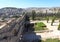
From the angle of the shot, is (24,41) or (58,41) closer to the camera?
(58,41)

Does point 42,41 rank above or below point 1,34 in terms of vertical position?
below

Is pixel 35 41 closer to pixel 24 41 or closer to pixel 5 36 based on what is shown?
pixel 24 41

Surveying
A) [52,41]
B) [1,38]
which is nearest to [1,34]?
[1,38]

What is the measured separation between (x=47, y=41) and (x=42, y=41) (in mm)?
665

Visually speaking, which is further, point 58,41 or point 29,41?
point 29,41

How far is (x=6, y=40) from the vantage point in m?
10.2

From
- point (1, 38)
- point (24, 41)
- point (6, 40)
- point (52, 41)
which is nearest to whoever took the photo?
point (1, 38)

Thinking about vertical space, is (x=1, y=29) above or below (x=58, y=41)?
above

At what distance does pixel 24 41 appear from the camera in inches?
717

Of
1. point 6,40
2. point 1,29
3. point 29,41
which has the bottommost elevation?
point 29,41

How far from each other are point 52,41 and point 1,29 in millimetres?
8725

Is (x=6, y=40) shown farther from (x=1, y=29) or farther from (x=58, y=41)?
(x=58, y=41)

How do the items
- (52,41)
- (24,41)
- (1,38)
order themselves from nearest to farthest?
(1,38) → (52,41) → (24,41)

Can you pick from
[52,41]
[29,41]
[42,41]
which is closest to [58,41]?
[52,41]
